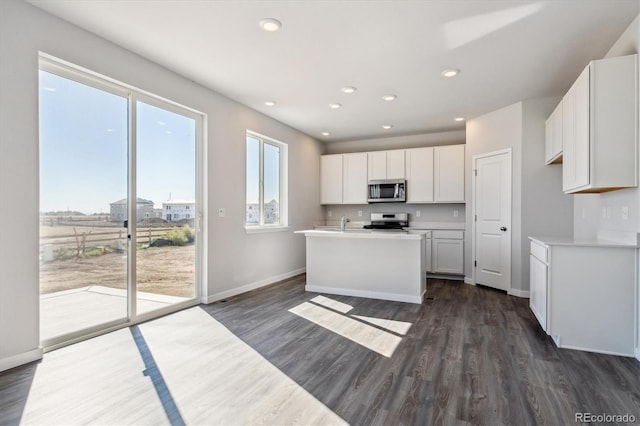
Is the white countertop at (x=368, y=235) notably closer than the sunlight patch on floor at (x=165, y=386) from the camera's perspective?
No

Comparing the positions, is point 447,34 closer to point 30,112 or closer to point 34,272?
point 30,112

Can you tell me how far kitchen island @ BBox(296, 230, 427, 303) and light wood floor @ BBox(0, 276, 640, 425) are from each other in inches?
33.2

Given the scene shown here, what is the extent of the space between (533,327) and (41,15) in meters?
5.15

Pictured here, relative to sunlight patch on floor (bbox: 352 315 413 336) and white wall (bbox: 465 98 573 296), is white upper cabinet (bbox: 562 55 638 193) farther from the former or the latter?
sunlight patch on floor (bbox: 352 315 413 336)

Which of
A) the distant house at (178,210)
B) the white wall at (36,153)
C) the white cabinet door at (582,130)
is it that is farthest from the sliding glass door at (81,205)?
the white cabinet door at (582,130)

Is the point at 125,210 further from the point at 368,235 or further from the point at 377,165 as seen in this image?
the point at 377,165

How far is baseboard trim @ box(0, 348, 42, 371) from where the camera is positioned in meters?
2.44

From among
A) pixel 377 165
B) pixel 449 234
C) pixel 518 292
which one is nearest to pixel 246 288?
pixel 377 165

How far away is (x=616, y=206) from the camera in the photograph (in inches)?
120

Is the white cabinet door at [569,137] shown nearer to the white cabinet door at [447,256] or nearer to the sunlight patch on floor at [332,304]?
the white cabinet door at [447,256]

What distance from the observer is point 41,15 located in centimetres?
267

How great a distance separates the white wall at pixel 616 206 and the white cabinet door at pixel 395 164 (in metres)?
2.98

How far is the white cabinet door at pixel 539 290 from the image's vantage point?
3090mm

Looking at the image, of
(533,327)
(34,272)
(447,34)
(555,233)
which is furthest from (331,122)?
(34,272)
